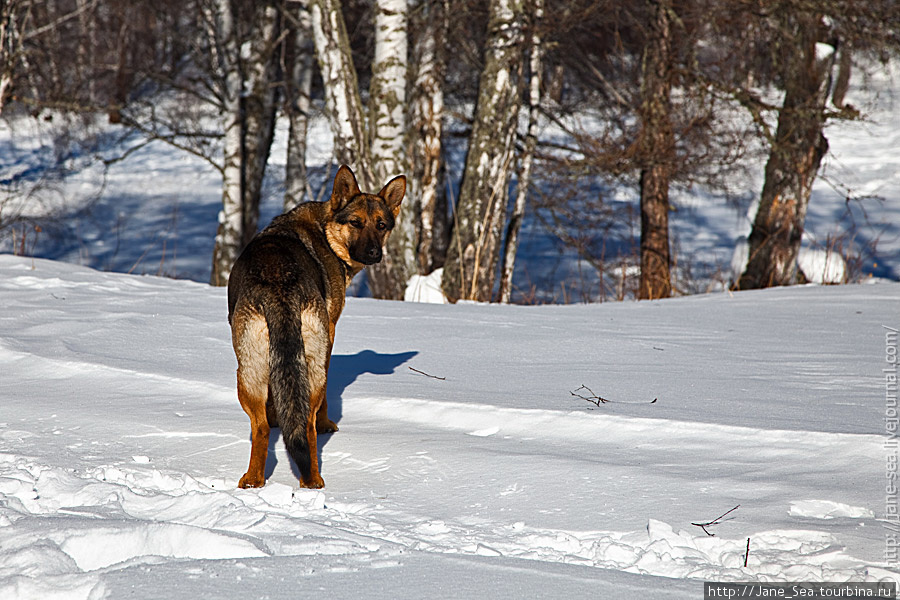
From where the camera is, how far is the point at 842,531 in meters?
2.27

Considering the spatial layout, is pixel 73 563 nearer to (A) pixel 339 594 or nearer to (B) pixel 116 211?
(A) pixel 339 594

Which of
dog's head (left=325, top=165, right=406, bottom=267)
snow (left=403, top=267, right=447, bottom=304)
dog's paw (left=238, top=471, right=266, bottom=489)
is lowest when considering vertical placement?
dog's paw (left=238, top=471, right=266, bottom=489)

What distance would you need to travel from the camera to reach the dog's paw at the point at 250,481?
8.89 ft

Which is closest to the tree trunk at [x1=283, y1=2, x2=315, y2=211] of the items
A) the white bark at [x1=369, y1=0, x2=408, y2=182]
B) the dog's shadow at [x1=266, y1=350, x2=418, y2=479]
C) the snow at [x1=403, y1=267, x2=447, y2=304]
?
the white bark at [x1=369, y1=0, x2=408, y2=182]

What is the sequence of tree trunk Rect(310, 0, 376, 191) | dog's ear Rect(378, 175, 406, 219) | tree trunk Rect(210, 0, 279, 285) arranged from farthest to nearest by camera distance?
tree trunk Rect(210, 0, 279, 285)
tree trunk Rect(310, 0, 376, 191)
dog's ear Rect(378, 175, 406, 219)

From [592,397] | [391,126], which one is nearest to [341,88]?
[391,126]

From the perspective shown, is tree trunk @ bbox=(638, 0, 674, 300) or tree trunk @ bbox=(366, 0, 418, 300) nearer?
tree trunk @ bbox=(366, 0, 418, 300)

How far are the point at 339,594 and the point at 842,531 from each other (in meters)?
1.55

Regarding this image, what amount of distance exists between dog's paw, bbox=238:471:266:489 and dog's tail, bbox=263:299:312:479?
16 centimetres

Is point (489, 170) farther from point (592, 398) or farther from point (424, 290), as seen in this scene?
point (592, 398)

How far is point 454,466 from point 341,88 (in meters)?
6.71

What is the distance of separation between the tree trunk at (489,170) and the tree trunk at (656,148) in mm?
2305

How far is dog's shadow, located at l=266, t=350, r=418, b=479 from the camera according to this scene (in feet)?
12.1

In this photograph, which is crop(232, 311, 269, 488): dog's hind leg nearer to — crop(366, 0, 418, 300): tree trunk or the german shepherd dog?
the german shepherd dog
